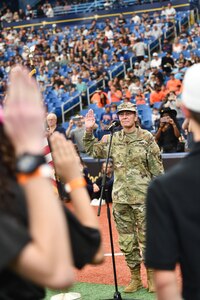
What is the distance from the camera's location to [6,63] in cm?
2942

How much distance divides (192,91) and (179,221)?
52 centimetres

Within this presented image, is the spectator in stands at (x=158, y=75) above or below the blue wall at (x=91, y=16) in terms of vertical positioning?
above

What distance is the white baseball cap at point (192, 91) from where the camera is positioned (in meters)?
2.77

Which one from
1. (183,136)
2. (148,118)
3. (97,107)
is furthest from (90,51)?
(183,136)

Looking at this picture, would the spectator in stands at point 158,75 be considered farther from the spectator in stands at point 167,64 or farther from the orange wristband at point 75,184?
the orange wristband at point 75,184

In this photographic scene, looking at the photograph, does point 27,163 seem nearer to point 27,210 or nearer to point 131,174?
point 27,210

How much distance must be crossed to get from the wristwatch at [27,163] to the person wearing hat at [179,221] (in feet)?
2.12

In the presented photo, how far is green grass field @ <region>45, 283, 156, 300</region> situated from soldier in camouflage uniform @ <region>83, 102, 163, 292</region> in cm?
10

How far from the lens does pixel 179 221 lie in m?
2.74

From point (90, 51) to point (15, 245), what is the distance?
24.7 metres

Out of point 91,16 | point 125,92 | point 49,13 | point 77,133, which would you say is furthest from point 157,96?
point 49,13

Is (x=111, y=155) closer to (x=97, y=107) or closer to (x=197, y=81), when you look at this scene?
(x=197, y=81)

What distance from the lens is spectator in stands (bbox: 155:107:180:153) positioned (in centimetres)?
1323

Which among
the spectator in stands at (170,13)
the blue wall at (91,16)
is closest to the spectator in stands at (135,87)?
the spectator in stands at (170,13)
